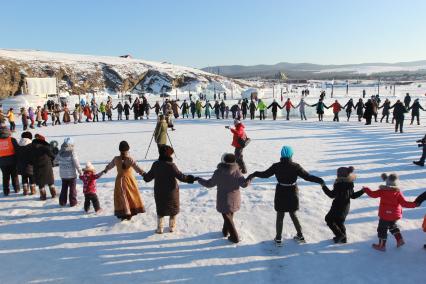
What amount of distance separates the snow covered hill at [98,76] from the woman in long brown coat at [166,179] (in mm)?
60324

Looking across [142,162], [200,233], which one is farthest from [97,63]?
[200,233]

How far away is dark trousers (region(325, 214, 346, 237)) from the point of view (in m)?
5.05

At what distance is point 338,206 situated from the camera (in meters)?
5.00

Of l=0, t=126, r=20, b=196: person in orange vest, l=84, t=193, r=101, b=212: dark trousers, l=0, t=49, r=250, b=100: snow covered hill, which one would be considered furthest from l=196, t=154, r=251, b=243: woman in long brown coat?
l=0, t=49, r=250, b=100: snow covered hill

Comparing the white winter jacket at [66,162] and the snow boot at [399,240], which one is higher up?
the white winter jacket at [66,162]

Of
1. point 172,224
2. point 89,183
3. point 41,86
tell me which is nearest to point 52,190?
point 89,183

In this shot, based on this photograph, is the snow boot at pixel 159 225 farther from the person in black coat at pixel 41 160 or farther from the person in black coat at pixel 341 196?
the person in black coat at pixel 41 160

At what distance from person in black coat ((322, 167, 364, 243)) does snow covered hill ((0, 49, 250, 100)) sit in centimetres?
6057

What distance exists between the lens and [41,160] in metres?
6.90

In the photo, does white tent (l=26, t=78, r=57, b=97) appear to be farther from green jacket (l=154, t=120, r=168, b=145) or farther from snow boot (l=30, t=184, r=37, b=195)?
snow boot (l=30, t=184, r=37, b=195)

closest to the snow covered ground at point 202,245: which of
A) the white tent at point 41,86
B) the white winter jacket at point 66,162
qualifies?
the white winter jacket at point 66,162

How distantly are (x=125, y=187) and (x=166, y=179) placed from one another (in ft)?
2.77

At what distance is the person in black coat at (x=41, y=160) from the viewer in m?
6.82

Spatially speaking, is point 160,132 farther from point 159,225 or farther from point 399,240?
point 399,240
